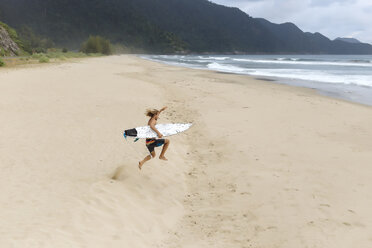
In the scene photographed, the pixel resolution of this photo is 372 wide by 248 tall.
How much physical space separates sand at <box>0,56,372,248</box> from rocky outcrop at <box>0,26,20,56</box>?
132 ft

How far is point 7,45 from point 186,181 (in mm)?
50272

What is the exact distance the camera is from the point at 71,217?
425 cm

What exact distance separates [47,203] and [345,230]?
4782 millimetres

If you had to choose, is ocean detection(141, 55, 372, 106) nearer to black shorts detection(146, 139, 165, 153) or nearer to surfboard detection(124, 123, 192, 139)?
surfboard detection(124, 123, 192, 139)

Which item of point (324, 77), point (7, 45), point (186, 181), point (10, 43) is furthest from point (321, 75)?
point (10, 43)

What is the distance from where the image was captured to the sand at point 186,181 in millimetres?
4129

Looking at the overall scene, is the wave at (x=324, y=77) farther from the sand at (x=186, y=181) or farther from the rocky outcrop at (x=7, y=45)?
the rocky outcrop at (x=7, y=45)

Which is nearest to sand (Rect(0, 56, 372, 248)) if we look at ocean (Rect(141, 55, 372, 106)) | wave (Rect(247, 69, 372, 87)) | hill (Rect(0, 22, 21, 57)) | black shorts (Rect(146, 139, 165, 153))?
black shorts (Rect(146, 139, 165, 153))

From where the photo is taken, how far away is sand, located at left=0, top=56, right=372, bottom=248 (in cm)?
413

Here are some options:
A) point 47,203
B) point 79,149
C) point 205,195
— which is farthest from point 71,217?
point 79,149

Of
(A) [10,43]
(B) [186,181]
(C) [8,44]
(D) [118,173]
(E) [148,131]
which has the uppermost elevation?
(E) [148,131]

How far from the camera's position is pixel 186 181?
6125mm

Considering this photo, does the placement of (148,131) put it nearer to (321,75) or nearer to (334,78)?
(334,78)

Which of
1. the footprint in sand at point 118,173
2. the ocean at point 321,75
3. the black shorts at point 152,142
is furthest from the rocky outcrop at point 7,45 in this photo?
the black shorts at point 152,142
